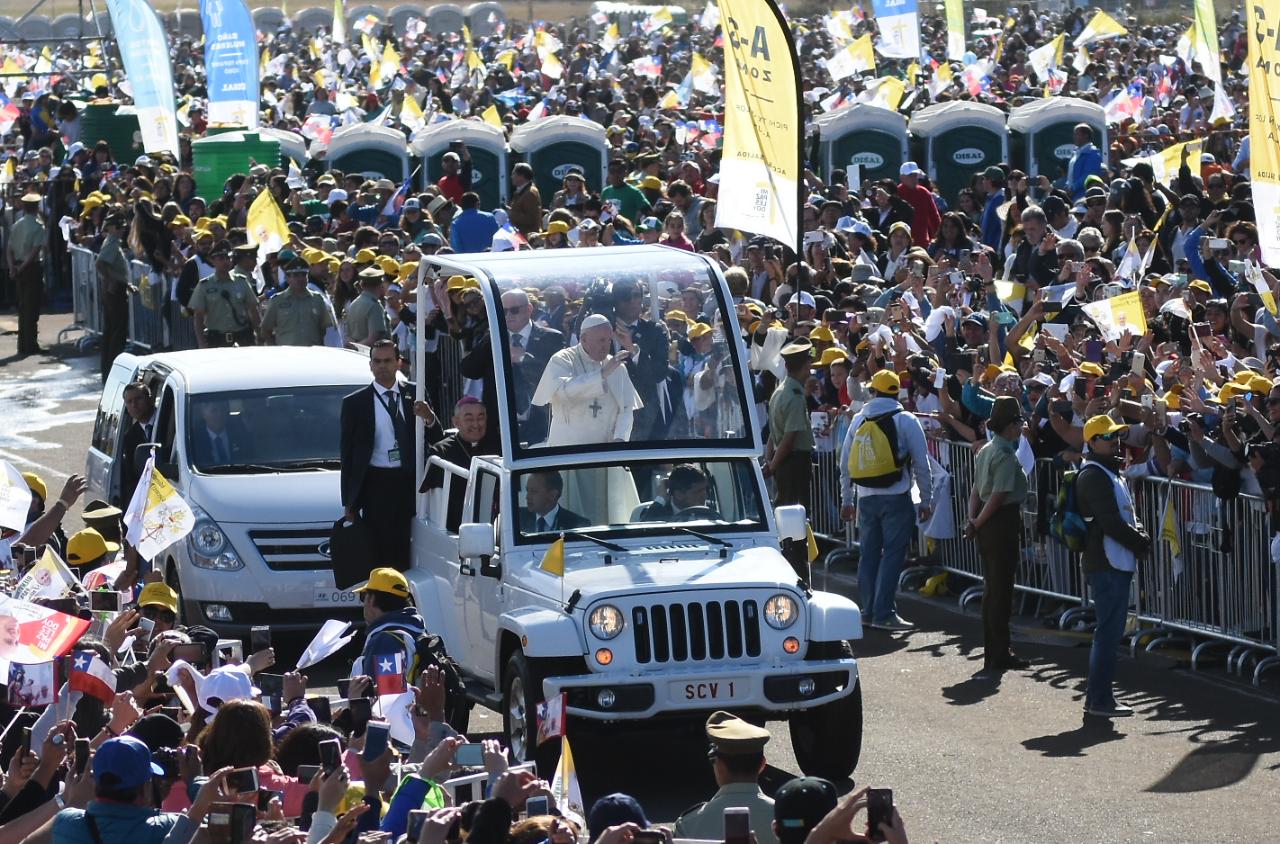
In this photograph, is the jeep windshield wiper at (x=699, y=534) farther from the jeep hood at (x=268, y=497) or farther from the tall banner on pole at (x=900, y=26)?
the tall banner on pole at (x=900, y=26)

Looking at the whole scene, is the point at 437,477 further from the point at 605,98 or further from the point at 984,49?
the point at 984,49

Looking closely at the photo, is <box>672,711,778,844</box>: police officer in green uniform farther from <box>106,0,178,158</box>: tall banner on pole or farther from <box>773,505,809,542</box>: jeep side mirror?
<box>106,0,178,158</box>: tall banner on pole

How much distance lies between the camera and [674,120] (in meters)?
36.1

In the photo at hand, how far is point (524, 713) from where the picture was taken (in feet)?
32.9

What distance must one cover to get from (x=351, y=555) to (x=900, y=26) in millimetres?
23895

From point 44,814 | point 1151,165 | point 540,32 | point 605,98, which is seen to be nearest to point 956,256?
point 1151,165

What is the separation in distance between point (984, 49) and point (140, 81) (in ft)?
98.6

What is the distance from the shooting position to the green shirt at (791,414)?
14.9 metres

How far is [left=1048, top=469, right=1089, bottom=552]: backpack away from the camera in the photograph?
458 inches

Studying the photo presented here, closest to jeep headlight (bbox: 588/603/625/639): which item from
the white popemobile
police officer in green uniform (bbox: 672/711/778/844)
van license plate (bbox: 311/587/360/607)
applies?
the white popemobile

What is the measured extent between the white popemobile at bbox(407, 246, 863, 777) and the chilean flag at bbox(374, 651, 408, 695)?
2.90ft

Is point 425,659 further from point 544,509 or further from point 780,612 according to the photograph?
point 780,612

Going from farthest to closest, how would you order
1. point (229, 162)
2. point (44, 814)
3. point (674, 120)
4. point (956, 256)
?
point (674, 120), point (229, 162), point (956, 256), point (44, 814)

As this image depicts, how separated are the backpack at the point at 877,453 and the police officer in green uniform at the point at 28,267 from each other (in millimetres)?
16192
